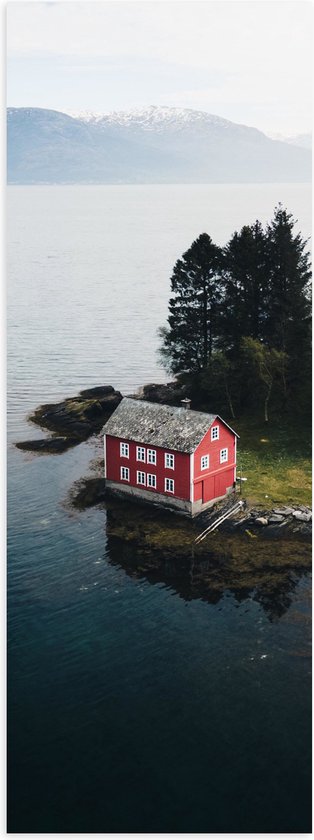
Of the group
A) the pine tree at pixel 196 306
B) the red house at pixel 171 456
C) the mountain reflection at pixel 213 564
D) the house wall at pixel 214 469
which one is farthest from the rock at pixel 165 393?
the mountain reflection at pixel 213 564

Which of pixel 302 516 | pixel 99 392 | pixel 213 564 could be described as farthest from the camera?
pixel 99 392

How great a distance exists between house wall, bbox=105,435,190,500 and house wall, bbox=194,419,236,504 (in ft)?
2.59

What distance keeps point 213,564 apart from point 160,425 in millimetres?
12395

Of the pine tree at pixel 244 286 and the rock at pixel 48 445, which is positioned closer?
the rock at pixel 48 445

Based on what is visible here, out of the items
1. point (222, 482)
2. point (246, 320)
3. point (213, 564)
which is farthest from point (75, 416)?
point (213, 564)

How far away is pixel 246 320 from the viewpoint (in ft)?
229

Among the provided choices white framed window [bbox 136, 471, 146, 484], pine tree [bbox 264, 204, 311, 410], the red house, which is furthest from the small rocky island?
pine tree [bbox 264, 204, 311, 410]

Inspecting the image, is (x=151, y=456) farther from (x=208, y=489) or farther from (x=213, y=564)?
(x=213, y=564)

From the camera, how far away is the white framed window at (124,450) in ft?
179

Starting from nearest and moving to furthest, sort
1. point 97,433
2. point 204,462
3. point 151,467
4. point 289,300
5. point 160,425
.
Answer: point 204,462 < point 151,467 < point 160,425 < point 289,300 < point 97,433

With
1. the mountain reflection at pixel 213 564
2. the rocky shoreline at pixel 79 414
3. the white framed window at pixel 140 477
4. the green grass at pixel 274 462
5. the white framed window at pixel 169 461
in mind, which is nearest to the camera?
the mountain reflection at pixel 213 564

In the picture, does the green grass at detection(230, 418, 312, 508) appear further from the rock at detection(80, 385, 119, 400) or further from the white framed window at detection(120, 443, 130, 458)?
the rock at detection(80, 385, 119, 400)

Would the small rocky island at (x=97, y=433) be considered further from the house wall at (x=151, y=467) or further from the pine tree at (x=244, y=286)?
the pine tree at (x=244, y=286)

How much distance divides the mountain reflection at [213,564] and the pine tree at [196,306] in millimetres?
26303
